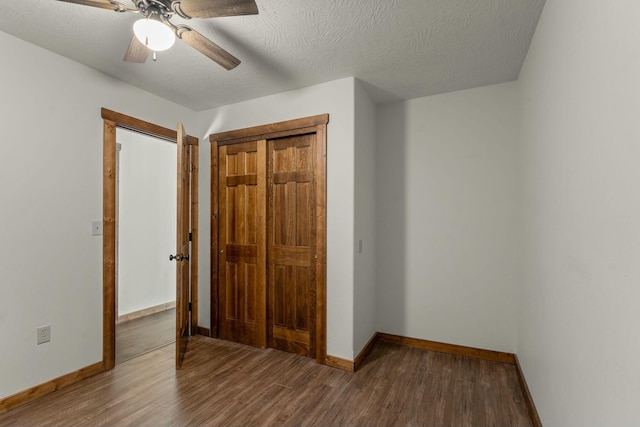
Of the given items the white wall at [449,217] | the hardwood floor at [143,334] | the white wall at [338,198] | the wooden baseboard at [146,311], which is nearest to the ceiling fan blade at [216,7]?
the white wall at [338,198]

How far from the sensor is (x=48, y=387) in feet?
7.54

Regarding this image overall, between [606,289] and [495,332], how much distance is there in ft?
6.96

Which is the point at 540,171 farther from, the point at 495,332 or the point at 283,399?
the point at 283,399

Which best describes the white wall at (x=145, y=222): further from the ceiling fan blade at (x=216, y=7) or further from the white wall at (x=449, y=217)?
the white wall at (x=449, y=217)

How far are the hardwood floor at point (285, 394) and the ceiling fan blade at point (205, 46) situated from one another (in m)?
2.36

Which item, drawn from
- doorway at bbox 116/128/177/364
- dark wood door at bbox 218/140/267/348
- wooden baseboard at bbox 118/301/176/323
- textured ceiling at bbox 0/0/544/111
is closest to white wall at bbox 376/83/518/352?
textured ceiling at bbox 0/0/544/111

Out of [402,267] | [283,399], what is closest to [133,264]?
[283,399]

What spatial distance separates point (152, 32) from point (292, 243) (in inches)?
78.6

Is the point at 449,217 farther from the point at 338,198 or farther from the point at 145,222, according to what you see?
the point at 145,222

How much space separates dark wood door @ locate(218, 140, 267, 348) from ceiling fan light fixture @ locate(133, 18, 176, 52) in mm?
1522

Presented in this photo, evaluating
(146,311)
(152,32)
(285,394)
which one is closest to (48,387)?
(285,394)

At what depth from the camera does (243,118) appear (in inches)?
132

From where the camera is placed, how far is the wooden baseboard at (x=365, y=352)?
2748 millimetres

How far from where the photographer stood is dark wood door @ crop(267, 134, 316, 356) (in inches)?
117
